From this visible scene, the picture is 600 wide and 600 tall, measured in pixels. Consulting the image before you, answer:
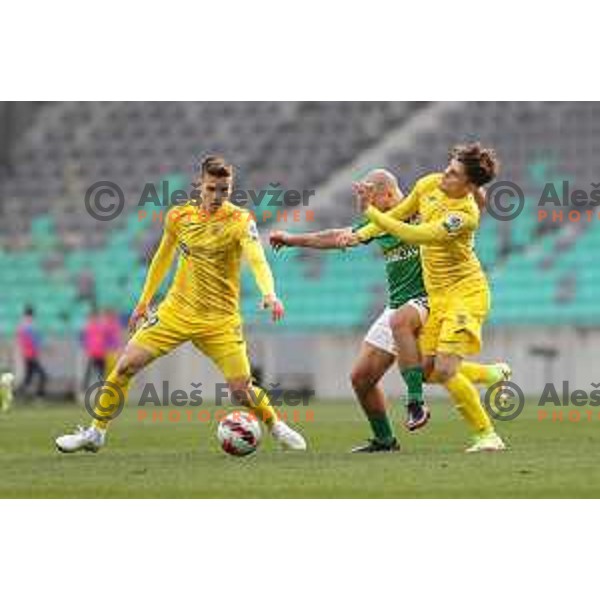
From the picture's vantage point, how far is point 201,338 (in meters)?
12.7

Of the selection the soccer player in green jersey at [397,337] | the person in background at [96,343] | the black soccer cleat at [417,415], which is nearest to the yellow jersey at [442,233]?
the soccer player in green jersey at [397,337]

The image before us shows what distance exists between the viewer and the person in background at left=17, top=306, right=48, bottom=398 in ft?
93.1

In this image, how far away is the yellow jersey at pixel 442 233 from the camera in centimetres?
1202

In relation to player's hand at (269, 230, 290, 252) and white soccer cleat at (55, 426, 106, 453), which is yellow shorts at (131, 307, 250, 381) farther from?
player's hand at (269, 230, 290, 252)

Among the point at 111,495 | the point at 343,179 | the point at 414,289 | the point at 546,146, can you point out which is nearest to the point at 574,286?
the point at 546,146

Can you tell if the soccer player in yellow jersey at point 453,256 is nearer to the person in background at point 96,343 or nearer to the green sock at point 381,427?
the green sock at point 381,427

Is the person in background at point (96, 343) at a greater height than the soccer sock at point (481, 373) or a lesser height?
lesser

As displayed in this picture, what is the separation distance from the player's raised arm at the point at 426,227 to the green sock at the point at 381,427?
1.55 m

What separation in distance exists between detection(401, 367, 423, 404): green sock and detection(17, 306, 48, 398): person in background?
52.7ft

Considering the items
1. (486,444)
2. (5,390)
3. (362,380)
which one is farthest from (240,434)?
(5,390)

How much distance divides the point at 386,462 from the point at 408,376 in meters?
1.12

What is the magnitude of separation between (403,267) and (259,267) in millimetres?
1290

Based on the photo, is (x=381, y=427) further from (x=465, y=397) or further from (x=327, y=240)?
(x=327, y=240)

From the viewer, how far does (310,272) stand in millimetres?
31094
